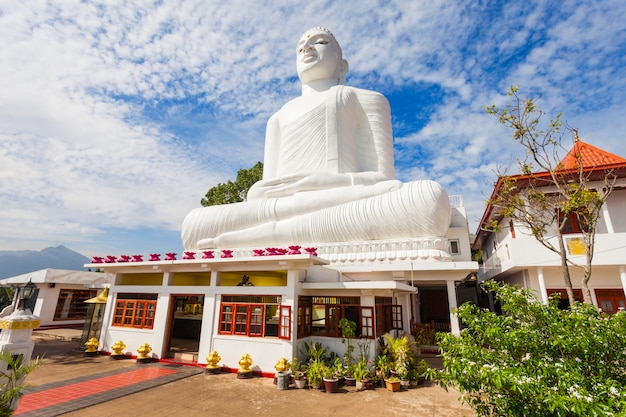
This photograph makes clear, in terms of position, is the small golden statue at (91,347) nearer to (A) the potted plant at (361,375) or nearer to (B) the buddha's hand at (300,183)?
(B) the buddha's hand at (300,183)

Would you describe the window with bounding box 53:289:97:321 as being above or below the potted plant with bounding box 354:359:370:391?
above

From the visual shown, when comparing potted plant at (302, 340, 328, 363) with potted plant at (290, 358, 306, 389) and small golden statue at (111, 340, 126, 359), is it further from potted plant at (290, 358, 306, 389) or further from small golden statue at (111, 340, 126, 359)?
small golden statue at (111, 340, 126, 359)

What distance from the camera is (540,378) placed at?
2719mm

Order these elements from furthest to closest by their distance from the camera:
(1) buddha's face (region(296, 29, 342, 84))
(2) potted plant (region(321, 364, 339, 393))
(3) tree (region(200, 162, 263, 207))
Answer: (3) tree (region(200, 162, 263, 207)), (1) buddha's face (region(296, 29, 342, 84)), (2) potted plant (region(321, 364, 339, 393))

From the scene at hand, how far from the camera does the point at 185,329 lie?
38.9 feet

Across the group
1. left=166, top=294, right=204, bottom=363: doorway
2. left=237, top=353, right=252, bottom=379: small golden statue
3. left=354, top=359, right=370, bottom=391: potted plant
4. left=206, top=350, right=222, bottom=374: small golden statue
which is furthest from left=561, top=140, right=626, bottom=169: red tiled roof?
left=166, top=294, right=204, bottom=363: doorway

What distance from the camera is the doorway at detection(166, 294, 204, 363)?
878 centimetres

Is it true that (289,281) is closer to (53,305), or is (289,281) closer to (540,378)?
(540,378)

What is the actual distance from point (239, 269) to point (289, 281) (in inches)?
57.9

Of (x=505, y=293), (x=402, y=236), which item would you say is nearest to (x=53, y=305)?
(x=402, y=236)

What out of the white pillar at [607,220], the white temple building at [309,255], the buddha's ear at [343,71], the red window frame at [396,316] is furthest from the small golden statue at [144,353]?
the buddha's ear at [343,71]

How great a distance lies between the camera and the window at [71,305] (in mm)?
15445

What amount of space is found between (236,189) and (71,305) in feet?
33.7

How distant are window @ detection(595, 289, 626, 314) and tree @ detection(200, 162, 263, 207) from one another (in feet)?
55.8
